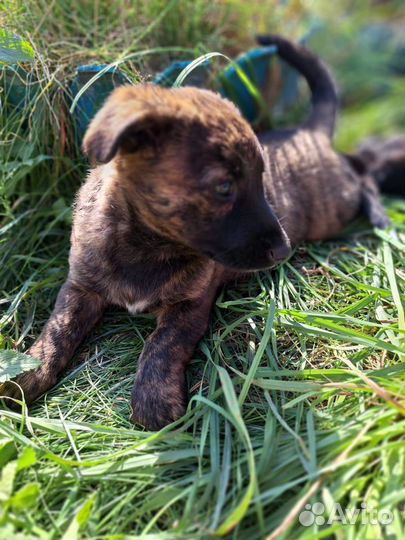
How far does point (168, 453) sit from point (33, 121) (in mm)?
2006

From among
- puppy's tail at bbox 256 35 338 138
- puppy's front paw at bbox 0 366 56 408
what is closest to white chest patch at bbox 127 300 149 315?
puppy's front paw at bbox 0 366 56 408

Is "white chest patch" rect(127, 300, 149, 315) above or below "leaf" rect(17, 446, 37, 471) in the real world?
above

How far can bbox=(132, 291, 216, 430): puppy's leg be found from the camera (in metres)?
2.38

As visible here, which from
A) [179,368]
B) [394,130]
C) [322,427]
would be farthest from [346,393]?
[394,130]

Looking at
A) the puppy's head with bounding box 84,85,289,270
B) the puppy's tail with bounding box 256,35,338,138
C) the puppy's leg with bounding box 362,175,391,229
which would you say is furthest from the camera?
the puppy's tail with bounding box 256,35,338,138

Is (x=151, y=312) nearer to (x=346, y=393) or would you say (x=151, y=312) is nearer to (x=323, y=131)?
(x=346, y=393)

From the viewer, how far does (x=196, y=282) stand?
2674 mm

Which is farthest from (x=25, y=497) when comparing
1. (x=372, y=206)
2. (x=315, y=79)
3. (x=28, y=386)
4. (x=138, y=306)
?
(x=315, y=79)

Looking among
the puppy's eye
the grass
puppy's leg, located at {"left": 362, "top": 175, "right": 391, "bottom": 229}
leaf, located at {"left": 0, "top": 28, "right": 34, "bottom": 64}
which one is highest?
leaf, located at {"left": 0, "top": 28, "right": 34, "bottom": 64}

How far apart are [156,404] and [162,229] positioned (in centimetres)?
77

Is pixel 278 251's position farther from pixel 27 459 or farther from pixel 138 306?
pixel 27 459

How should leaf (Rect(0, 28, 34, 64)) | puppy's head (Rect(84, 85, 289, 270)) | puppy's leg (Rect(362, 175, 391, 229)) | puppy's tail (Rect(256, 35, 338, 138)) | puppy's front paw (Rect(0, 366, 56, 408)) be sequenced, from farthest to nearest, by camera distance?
puppy's tail (Rect(256, 35, 338, 138)) → puppy's leg (Rect(362, 175, 391, 229)) → leaf (Rect(0, 28, 34, 64)) → puppy's front paw (Rect(0, 366, 56, 408)) → puppy's head (Rect(84, 85, 289, 270))

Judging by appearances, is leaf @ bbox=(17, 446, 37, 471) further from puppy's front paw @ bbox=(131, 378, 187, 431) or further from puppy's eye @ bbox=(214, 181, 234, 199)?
puppy's eye @ bbox=(214, 181, 234, 199)

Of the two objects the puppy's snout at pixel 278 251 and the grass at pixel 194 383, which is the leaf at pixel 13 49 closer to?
the grass at pixel 194 383
